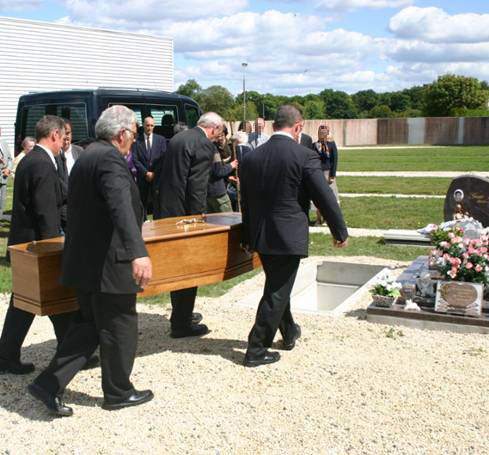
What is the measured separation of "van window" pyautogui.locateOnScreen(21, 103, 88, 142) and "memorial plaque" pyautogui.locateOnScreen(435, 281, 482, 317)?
742 centimetres

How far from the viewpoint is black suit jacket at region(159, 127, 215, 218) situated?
5938 mm

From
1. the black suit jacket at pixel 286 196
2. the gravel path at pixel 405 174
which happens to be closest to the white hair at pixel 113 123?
the black suit jacket at pixel 286 196

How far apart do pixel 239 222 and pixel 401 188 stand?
13207mm

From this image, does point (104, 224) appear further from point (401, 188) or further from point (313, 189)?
point (401, 188)

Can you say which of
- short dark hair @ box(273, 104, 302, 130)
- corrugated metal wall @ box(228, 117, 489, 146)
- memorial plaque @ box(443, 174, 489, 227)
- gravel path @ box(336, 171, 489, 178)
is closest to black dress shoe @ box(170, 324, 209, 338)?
short dark hair @ box(273, 104, 302, 130)

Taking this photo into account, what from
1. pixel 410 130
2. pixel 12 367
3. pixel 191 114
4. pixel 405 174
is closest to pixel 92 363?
pixel 12 367

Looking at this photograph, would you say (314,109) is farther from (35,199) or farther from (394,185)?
(35,199)

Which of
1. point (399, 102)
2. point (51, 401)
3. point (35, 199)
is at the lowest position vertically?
point (51, 401)

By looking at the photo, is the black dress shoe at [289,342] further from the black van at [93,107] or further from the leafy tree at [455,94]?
the leafy tree at [455,94]

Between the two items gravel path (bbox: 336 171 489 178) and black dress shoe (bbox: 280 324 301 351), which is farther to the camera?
gravel path (bbox: 336 171 489 178)

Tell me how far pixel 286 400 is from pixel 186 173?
225 cm

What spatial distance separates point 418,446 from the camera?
3.93m

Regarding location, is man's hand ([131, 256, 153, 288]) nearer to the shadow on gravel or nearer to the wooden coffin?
the wooden coffin

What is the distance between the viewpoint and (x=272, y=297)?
512cm
